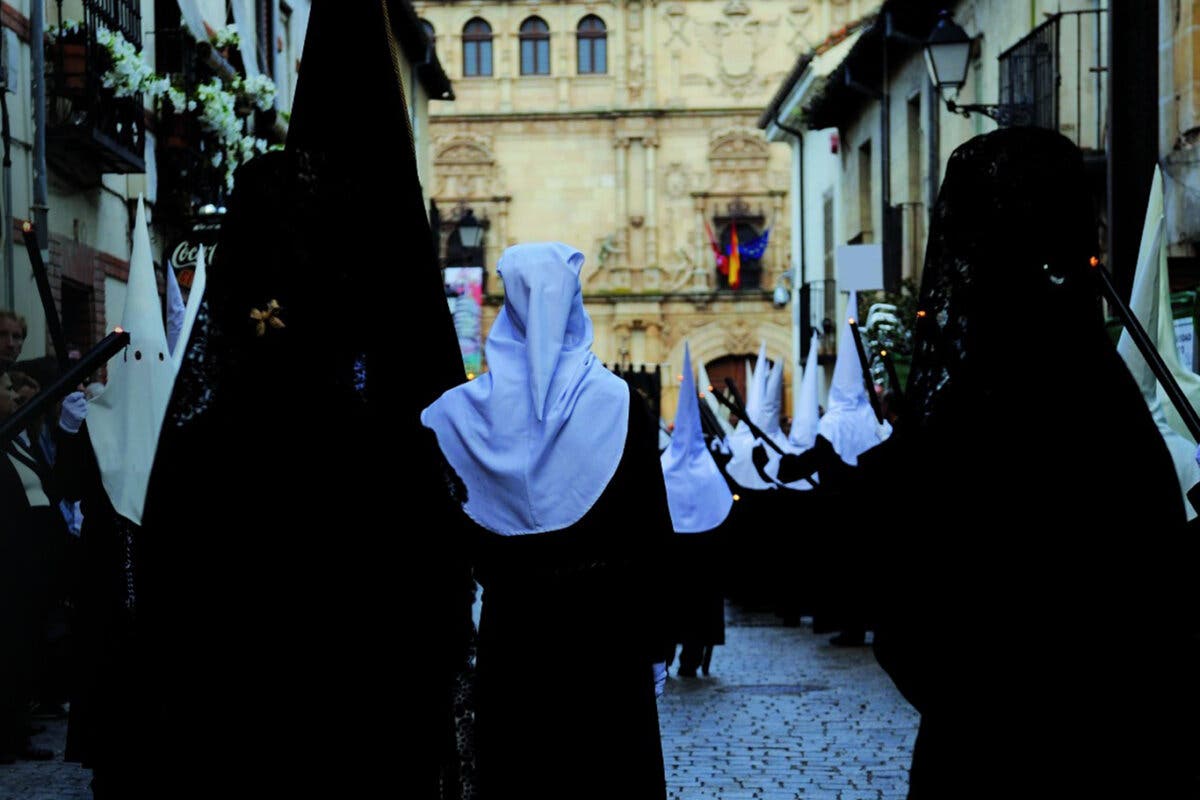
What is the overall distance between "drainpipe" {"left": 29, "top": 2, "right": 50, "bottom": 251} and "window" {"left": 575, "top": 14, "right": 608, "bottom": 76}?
37.2 metres

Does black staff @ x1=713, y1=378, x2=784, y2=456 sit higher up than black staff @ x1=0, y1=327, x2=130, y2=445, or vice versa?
black staff @ x1=0, y1=327, x2=130, y2=445

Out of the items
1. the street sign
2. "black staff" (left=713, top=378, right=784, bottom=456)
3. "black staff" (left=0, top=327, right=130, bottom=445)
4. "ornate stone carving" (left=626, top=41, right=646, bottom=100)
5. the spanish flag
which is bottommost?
"black staff" (left=713, top=378, right=784, bottom=456)

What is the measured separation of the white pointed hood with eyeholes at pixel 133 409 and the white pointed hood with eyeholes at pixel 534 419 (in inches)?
103

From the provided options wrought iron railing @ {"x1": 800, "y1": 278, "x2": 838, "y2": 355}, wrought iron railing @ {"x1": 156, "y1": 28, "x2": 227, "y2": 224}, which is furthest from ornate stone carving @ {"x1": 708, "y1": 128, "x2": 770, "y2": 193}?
wrought iron railing @ {"x1": 156, "y1": 28, "x2": 227, "y2": 224}

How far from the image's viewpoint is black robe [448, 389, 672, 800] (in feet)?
18.0

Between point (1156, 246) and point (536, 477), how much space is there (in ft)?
11.5

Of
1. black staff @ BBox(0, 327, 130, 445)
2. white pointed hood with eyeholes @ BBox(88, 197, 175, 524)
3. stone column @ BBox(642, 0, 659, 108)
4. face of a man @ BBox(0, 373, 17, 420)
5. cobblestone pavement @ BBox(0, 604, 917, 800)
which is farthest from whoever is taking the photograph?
stone column @ BBox(642, 0, 659, 108)

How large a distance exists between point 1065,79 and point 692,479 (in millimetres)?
6743

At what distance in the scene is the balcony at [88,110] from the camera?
46.0ft

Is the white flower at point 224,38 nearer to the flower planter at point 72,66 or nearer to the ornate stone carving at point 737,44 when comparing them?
the flower planter at point 72,66

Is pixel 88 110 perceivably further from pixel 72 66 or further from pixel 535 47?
pixel 535 47

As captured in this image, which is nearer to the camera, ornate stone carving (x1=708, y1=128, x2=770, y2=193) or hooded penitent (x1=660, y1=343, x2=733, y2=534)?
hooded penitent (x1=660, y1=343, x2=733, y2=534)

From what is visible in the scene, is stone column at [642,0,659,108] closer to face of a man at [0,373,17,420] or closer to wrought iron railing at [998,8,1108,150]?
wrought iron railing at [998,8,1108,150]

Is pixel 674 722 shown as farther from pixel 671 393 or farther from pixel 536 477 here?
pixel 671 393
